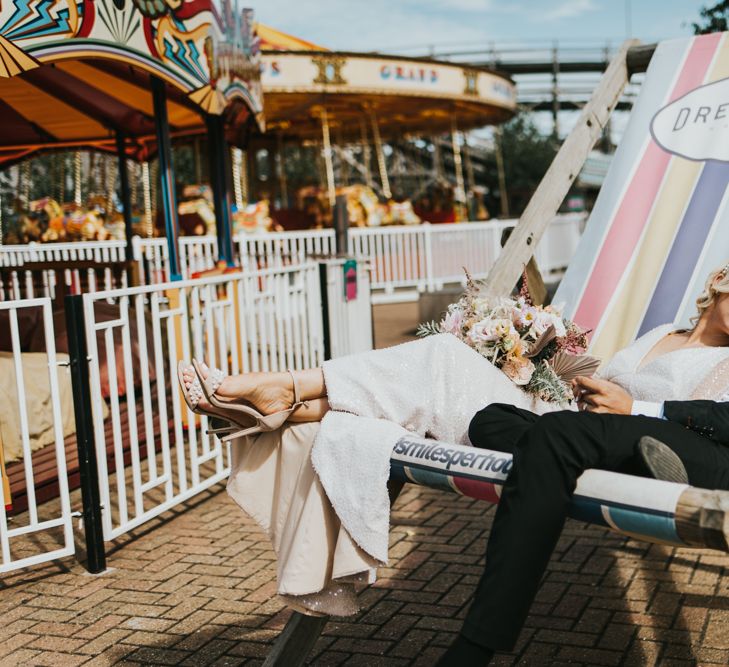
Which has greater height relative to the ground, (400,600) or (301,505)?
(301,505)

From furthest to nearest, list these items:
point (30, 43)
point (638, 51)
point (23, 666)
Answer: point (638, 51), point (30, 43), point (23, 666)

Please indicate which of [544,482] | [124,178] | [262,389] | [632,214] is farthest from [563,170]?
[124,178]

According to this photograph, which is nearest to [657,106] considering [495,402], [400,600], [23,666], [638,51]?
[638,51]

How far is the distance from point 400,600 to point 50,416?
97.4 inches

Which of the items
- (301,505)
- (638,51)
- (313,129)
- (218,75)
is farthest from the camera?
(313,129)

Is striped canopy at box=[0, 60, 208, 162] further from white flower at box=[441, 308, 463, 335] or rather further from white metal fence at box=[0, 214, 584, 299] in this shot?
white flower at box=[441, 308, 463, 335]

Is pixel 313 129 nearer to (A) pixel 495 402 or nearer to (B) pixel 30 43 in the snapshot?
(B) pixel 30 43

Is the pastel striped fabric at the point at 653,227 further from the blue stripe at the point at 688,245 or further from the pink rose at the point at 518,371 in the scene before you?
the pink rose at the point at 518,371

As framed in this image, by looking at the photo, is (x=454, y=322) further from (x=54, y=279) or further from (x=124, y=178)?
(x=124, y=178)

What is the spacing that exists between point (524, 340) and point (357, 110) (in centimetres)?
1755

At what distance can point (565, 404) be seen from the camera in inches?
120

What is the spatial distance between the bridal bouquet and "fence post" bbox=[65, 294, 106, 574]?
1599 mm

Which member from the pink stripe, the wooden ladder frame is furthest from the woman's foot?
the pink stripe

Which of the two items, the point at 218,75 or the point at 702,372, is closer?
the point at 702,372
